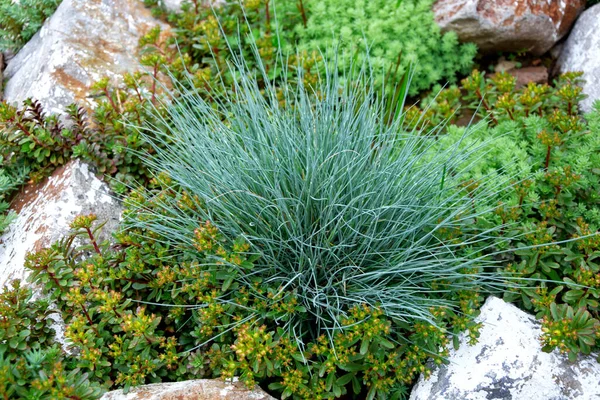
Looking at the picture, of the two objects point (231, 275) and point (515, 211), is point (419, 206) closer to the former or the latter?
point (515, 211)

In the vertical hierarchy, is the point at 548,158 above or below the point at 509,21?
below

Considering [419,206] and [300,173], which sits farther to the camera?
[300,173]

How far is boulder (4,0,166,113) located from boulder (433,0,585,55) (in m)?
2.28

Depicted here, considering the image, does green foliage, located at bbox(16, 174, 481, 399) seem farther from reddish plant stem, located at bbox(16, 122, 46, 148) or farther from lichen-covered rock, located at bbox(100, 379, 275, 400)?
reddish plant stem, located at bbox(16, 122, 46, 148)

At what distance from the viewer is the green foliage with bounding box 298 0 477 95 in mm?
4266

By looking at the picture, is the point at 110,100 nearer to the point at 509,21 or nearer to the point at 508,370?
the point at 508,370

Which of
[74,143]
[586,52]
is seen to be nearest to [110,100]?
[74,143]

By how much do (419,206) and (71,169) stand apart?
6.73 feet

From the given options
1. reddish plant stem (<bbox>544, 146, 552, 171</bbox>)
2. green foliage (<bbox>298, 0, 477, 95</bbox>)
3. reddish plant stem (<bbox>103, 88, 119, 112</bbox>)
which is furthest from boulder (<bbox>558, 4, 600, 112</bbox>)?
reddish plant stem (<bbox>103, 88, 119, 112</bbox>)

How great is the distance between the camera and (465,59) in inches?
170

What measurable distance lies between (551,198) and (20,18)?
162 inches

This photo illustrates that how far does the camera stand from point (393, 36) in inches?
171

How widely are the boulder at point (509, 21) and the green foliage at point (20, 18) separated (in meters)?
3.08

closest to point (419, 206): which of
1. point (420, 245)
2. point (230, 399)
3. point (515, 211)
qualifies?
point (420, 245)
